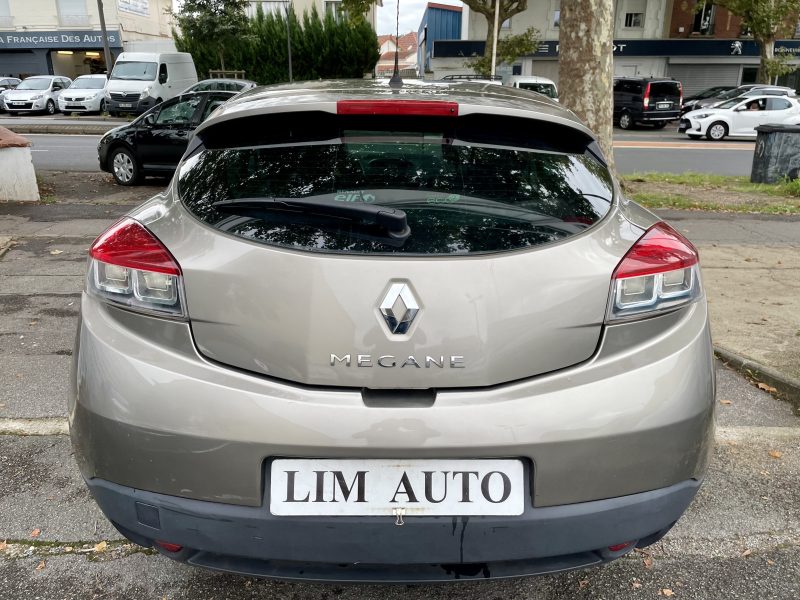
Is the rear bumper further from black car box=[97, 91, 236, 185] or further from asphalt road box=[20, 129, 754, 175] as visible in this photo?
asphalt road box=[20, 129, 754, 175]

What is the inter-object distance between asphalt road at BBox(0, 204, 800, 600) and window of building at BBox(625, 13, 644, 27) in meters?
40.1

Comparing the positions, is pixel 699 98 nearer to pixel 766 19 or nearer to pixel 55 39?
pixel 766 19

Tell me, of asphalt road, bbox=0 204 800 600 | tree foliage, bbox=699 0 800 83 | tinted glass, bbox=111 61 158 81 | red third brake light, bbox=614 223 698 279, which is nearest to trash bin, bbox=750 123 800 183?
asphalt road, bbox=0 204 800 600

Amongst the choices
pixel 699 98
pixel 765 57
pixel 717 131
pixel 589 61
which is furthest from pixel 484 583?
pixel 765 57

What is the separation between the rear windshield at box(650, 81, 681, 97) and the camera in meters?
26.6

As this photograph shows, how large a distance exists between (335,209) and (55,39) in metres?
50.5

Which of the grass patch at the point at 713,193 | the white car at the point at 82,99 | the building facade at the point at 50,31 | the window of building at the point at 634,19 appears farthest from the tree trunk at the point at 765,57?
the building facade at the point at 50,31

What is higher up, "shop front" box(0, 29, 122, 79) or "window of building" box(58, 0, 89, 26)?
"window of building" box(58, 0, 89, 26)

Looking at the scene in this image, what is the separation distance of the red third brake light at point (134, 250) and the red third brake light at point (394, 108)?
0.62 meters

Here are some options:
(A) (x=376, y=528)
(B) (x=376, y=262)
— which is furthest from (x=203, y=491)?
(B) (x=376, y=262)

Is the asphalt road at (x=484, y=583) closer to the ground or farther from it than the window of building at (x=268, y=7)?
closer to the ground

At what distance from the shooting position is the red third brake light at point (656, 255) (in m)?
1.71

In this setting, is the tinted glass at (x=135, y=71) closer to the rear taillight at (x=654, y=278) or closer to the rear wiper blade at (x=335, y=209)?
the rear wiper blade at (x=335, y=209)

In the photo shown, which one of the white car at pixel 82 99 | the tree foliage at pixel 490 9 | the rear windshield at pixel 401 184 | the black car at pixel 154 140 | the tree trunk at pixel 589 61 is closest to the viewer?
the rear windshield at pixel 401 184
